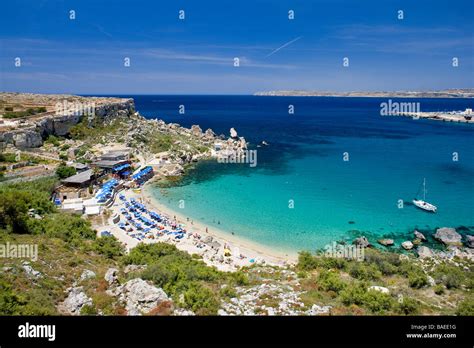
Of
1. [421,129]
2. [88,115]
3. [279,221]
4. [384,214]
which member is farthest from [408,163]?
[88,115]

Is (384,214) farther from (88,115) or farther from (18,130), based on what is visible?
(88,115)

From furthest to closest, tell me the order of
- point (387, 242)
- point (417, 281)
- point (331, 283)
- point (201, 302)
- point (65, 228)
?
point (387, 242), point (65, 228), point (417, 281), point (331, 283), point (201, 302)

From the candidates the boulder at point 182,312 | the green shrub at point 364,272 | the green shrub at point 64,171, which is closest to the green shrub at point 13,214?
the boulder at point 182,312

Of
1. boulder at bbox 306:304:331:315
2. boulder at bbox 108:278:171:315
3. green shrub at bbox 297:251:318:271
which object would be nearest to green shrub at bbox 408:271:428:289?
green shrub at bbox 297:251:318:271

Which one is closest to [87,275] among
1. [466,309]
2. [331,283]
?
[331,283]

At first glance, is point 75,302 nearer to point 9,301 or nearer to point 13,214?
point 9,301

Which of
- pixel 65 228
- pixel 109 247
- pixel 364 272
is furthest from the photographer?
pixel 65 228
